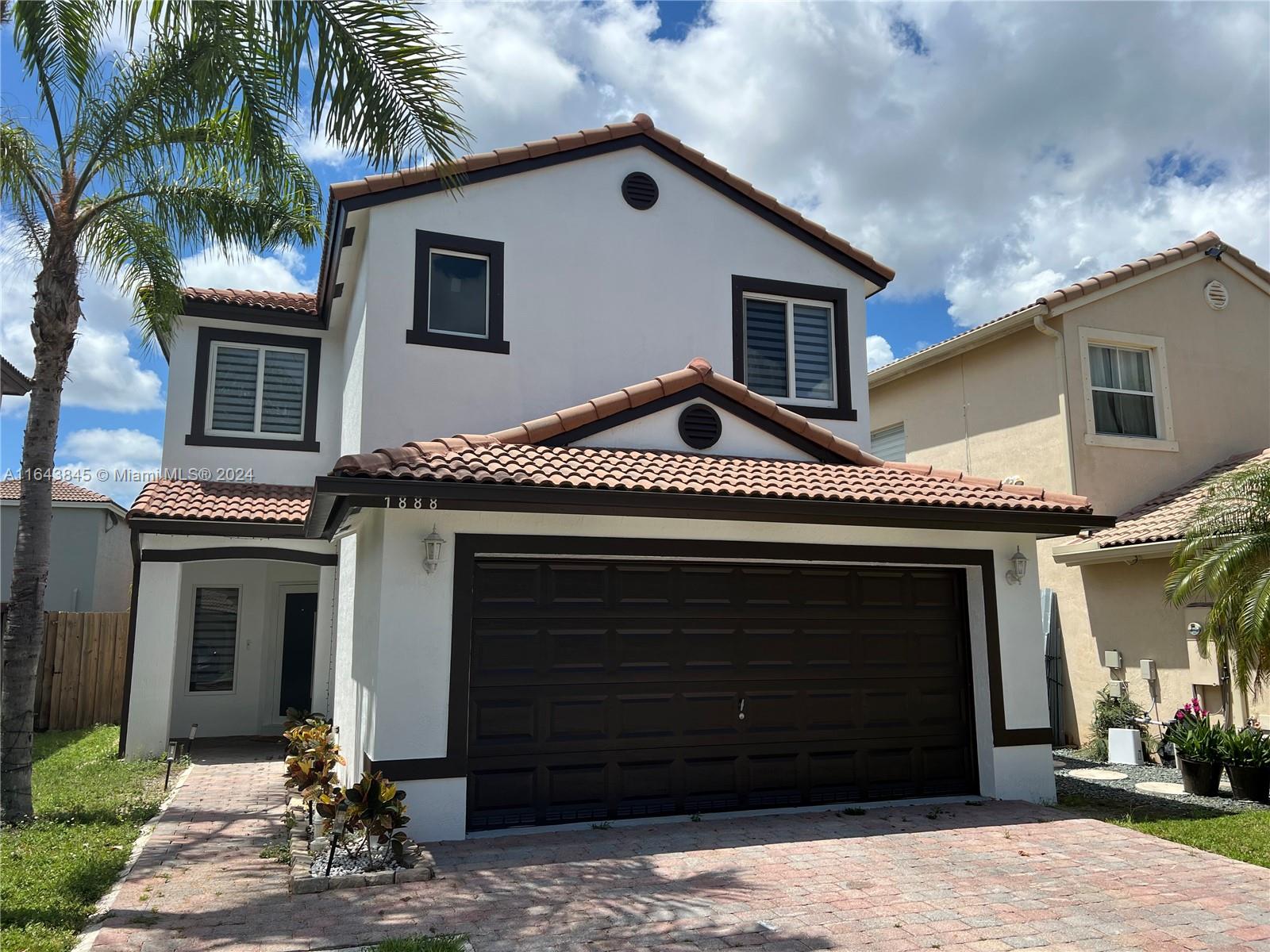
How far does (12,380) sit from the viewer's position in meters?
13.8

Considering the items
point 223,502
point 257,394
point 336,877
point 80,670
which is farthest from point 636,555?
point 80,670

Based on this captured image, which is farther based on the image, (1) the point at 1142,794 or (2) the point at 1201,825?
(1) the point at 1142,794

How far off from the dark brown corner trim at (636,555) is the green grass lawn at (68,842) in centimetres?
235

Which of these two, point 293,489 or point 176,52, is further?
point 293,489

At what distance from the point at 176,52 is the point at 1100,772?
1419 cm

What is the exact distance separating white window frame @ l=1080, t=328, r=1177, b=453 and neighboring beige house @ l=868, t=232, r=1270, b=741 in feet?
0.09

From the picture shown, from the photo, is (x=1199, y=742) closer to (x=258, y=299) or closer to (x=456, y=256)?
(x=456, y=256)

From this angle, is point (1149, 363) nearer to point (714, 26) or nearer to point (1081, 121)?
point (1081, 121)

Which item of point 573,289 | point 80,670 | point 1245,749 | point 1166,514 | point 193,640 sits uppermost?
point 573,289

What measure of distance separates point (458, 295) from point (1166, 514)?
37.2ft

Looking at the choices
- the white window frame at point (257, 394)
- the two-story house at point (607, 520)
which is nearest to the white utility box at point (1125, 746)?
the two-story house at point (607, 520)

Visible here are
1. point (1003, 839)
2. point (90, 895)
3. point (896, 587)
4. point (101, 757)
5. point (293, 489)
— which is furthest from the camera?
point (293, 489)

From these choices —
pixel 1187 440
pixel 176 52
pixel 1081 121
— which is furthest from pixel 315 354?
pixel 1187 440

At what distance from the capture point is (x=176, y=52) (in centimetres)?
912
